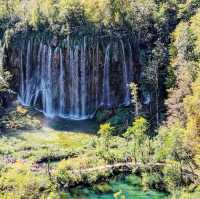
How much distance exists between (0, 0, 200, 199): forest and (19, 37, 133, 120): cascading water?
0.29 feet

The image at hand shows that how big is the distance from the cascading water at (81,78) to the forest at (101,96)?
3.5 inches

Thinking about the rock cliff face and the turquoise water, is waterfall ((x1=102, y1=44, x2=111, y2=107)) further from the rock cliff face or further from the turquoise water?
the turquoise water

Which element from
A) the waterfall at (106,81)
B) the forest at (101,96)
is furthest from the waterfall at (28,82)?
the waterfall at (106,81)

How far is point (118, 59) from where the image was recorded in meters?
49.5

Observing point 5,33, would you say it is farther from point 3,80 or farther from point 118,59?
point 118,59

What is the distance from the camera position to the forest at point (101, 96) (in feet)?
120

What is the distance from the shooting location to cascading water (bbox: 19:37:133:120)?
163ft

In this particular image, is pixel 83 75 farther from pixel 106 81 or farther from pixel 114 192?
pixel 114 192

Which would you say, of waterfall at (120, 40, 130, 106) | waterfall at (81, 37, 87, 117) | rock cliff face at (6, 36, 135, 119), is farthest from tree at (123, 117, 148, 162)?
waterfall at (81, 37, 87, 117)

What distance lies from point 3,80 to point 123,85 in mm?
10722

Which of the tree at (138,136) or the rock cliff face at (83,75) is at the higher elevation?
the rock cliff face at (83,75)

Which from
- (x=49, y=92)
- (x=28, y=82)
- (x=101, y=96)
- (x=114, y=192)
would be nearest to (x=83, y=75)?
(x=101, y=96)

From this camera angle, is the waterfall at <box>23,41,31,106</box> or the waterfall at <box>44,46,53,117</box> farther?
the waterfall at <box>23,41,31,106</box>

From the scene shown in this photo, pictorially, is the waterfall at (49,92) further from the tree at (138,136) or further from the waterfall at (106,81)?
the tree at (138,136)
